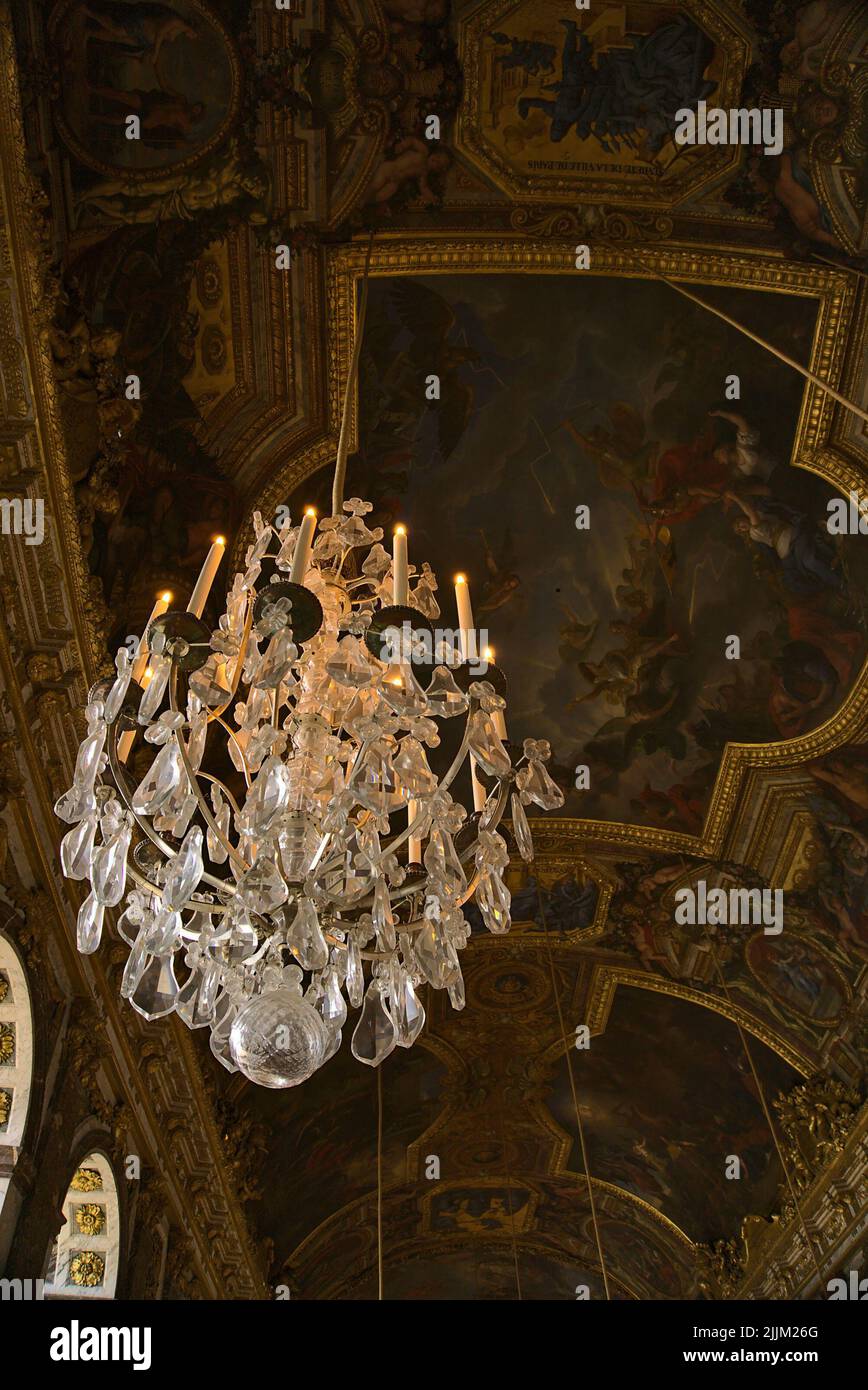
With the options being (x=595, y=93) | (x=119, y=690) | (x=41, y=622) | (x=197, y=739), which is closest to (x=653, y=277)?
(x=595, y=93)

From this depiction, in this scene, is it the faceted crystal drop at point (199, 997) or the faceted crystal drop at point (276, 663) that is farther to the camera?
the faceted crystal drop at point (199, 997)

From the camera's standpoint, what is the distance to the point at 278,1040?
4.83 m

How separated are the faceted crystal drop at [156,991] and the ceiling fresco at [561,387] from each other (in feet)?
13.4

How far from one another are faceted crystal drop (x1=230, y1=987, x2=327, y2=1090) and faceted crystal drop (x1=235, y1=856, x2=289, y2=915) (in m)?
0.37

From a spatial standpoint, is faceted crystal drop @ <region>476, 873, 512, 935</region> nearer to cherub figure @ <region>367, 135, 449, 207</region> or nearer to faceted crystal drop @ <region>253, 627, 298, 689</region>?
faceted crystal drop @ <region>253, 627, 298, 689</region>

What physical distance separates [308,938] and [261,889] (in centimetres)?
Answer: 29

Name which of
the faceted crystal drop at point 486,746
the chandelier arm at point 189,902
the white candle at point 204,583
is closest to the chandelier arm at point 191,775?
the chandelier arm at point 189,902

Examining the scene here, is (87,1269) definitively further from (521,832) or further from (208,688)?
(208,688)

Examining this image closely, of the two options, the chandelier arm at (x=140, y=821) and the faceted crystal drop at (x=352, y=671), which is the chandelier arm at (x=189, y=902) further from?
the faceted crystal drop at (x=352, y=671)

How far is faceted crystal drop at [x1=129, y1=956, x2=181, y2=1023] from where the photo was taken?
536 centimetres

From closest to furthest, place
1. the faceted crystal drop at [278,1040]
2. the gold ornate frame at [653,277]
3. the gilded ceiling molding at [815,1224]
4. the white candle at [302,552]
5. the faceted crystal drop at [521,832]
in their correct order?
the faceted crystal drop at [278,1040] < the white candle at [302,552] < the faceted crystal drop at [521,832] < the gold ornate frame at [653,277] < the gilded ceiling molding at [815,1224]

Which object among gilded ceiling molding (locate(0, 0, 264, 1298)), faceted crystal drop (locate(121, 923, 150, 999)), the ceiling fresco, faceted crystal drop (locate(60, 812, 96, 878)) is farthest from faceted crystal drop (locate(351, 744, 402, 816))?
the ceiling fresco

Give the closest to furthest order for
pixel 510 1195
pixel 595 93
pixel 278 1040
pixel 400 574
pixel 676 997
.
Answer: pixel 278 1040
pixel 400 574
pixel 595 93
pixel 676 997
pixel 510 1195

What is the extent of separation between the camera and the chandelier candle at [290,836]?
5117mm
